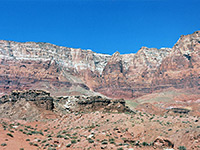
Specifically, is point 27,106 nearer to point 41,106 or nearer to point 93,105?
point 41,106

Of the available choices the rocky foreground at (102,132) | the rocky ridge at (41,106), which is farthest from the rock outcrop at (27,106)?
the rocky foreground at (102,132)

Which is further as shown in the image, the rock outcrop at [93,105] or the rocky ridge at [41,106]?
the rock outcrop at [93,105]

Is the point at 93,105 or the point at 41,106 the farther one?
the point at 93,105

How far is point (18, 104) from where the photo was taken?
168 ft

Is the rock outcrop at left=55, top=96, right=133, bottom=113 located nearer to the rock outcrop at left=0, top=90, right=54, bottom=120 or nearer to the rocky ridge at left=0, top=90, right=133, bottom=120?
the rocky ridge at left=0, top=90, right=133, bottom=120

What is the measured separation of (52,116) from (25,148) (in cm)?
2552

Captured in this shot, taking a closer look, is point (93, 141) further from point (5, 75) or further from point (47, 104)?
point (5, 75)

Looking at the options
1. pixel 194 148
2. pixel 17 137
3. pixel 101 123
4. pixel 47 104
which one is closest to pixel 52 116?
pixel 47 104

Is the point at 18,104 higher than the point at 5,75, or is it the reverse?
the point at 5,75

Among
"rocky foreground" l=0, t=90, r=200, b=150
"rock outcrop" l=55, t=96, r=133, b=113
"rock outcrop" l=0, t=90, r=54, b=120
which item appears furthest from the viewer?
"rock outcrop" l=55, t=96, r=133, b=113

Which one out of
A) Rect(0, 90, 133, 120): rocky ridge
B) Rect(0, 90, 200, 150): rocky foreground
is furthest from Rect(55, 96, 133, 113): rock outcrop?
Rect(0, 90, 200, 150): rocky foreground

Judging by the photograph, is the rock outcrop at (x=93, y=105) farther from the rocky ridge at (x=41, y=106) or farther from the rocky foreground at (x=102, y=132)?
the rocky foreground at (x=102, y=132)

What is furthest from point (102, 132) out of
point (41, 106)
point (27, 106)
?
point (27, 106)

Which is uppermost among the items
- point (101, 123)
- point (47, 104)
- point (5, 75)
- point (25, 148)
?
point (5, 75)
